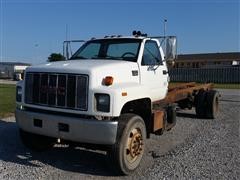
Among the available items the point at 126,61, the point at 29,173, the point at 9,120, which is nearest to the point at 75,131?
the point at 29,173

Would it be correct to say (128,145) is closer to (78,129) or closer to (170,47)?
(78,129)

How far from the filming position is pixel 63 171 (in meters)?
6.46

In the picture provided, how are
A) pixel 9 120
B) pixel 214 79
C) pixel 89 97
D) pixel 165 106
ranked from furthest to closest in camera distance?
pixel 214 79 < pixel 9 120 < pixel 165 106 < pixel 89 97

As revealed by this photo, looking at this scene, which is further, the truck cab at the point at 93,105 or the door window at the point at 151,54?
the door window at the point at 151,54

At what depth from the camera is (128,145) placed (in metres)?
6.39

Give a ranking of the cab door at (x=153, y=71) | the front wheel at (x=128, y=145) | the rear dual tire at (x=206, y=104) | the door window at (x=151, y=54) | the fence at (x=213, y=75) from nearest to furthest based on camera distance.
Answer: the front wheel at (x=128, y=145)
the cab door at (x=153, y=71)
the door window at (x=151, y=54)
the rear dual tire at (x=206, y=104)
the fence at (x=213, y=75)

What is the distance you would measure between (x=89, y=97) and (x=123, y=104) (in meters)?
0.54

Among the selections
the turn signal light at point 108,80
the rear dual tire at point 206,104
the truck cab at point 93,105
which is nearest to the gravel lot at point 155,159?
the truck cab at point 93,105

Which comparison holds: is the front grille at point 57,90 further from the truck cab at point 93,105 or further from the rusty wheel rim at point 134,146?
the rusty wheel rim at point 134,146

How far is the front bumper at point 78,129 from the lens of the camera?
5.97 metres

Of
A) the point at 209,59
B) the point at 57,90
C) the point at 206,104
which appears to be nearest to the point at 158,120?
the point at 57,90

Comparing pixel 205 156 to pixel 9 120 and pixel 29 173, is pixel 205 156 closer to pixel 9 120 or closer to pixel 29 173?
pixel 29 173

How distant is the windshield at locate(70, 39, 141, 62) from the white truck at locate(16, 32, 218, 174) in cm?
2

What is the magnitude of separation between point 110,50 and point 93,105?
2.21m
